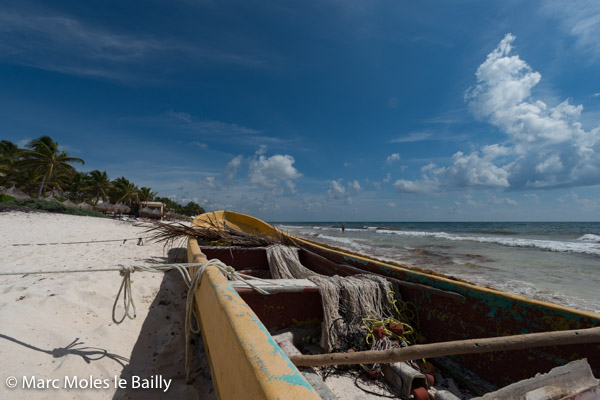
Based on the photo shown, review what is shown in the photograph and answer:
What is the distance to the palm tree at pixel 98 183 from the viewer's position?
1309 inches

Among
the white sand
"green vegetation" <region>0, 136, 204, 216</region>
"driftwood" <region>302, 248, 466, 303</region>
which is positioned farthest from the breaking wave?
"green vegetation" <region>0, 136, 204, 216</region>

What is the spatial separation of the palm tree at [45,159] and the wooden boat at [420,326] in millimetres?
29813

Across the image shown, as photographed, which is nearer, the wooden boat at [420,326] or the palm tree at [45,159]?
the wooden boat at [420,326]

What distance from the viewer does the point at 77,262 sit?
4.59 m

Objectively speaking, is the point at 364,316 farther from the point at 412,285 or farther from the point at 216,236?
the point at 216,236

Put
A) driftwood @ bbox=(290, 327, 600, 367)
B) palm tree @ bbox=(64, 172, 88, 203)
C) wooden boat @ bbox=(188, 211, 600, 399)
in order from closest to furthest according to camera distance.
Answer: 1. wooden boat @ bbox=(188, 211, 600, 399)
2. driftwood @ bbox=(290, 327, 600, 367)
3. palm tree @ bbox=(64, 172, 88, 203)

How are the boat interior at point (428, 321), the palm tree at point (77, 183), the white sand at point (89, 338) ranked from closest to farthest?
the white sand at point (89, 338), the boat interior at point (428, 321), the palm tree at point (77, 183)

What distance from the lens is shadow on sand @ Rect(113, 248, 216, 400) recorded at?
1.79m

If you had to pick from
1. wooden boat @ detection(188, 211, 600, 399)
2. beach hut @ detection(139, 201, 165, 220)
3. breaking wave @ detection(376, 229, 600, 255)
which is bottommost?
breaking wave @ detection(376, 229, 600, 255)

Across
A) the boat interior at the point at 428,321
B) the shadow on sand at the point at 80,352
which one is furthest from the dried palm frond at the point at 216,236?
the shadow on sand at the point at 80,352

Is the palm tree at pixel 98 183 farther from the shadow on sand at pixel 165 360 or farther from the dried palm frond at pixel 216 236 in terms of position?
the shadow on sand at pixel 165 360

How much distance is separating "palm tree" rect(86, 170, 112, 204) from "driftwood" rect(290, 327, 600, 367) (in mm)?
40383

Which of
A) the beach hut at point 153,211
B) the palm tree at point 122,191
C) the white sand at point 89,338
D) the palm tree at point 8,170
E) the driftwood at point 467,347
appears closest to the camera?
the driftwood at point 467,347

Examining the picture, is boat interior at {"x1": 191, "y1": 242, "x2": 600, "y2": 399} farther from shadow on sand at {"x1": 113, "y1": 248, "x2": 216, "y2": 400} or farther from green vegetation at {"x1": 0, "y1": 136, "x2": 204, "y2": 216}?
green vegetation at {"x1": 0, "y1": 136, "x2": 204, "y2": 216}
